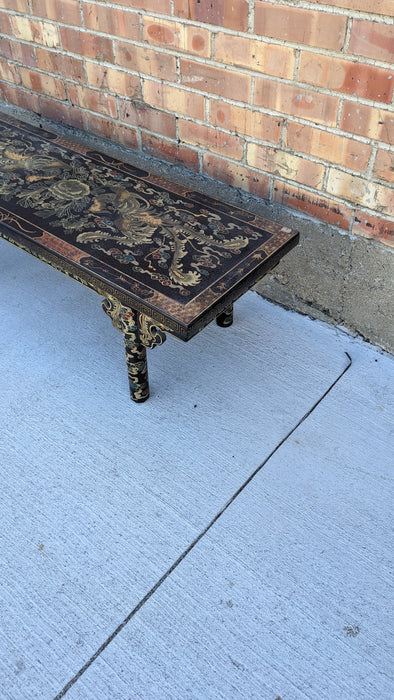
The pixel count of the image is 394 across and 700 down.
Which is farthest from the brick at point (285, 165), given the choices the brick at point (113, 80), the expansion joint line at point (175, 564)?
the expansion joint line at point (175, 564)

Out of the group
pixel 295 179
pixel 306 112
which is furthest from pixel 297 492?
pixel 306 112

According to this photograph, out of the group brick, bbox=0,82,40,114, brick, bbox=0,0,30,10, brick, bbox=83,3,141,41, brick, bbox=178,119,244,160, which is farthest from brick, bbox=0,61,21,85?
brick, bbox=178,119,244,160

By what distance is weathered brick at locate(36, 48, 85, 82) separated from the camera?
2506mm

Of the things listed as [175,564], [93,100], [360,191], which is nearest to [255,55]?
[360,191]

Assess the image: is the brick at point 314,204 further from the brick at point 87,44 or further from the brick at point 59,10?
the brick at point 59,10

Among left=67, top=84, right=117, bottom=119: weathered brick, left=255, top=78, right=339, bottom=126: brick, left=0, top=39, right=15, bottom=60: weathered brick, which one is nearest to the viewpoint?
left=255, top=78, right=339, bottom=126: brick

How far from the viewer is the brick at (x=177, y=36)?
200cm

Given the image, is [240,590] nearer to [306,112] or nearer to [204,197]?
[204,197]

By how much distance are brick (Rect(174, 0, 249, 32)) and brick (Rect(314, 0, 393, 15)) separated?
0.31 metres

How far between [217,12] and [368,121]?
0.65 metres

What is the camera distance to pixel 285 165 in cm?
→ 204

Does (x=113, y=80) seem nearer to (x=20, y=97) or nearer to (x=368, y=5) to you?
(x=20, y=97)

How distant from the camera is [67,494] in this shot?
1.70 m

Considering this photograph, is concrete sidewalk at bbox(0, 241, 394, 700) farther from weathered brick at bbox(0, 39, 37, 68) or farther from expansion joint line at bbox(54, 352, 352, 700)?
weathered brick at bbox(0, 39, 37, 68)
